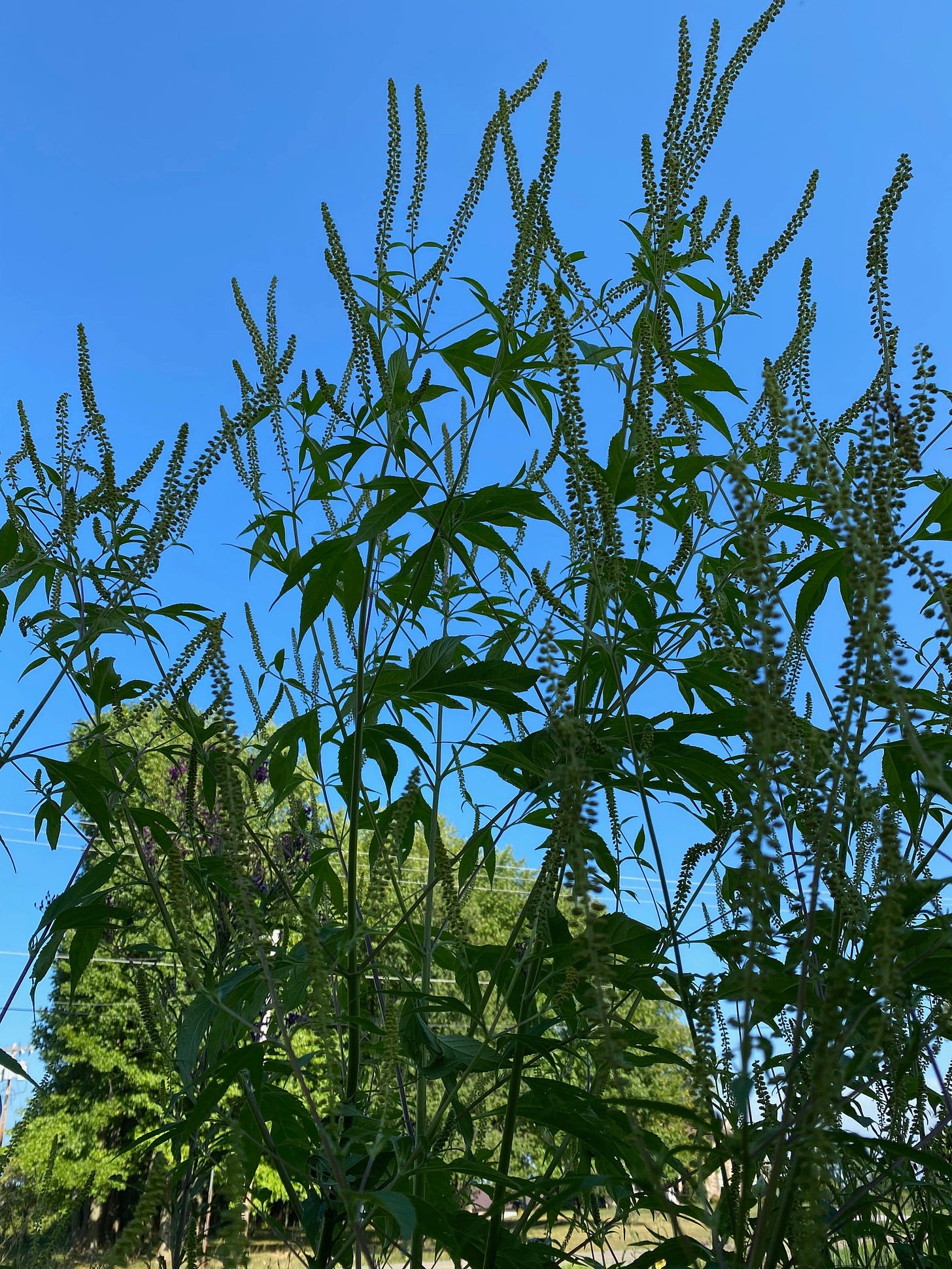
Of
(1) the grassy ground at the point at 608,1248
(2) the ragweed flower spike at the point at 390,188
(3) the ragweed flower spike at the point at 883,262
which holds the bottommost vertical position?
(1) the grassy ground at the point at 608,1248

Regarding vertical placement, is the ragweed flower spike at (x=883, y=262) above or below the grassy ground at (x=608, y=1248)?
above

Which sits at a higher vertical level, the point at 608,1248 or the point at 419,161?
the point at 419,161

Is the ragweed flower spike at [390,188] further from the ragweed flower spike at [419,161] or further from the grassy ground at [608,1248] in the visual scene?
the grassy ground at [608,1248]

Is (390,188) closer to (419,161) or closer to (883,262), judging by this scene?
(419,161)

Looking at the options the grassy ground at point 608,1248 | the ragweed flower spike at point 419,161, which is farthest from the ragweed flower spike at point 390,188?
the grassy ground at point 608,1248

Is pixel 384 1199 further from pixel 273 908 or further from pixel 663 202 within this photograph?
pixel 663 202

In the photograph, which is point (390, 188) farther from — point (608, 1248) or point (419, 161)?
point (608, 1248)

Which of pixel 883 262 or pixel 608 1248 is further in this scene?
pixel 608 1248

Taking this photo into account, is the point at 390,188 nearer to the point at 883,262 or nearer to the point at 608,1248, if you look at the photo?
the point at 883,262

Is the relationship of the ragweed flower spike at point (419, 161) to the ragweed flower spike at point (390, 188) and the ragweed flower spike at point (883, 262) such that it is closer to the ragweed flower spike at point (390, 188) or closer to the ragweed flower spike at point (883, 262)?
the ragweed flower spike at point (390, 188)

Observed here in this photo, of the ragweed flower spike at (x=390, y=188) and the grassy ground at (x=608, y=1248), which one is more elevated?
the ragweed flower spike at (x=390, y=188)

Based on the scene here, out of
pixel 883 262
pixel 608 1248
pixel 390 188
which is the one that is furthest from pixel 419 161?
pixel 608 1248

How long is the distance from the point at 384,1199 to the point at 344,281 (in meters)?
1.95

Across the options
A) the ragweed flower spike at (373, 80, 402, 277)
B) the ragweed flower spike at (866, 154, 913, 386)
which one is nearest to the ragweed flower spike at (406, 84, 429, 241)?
the ragweed flower spike at (373, 80, 402, 277)
